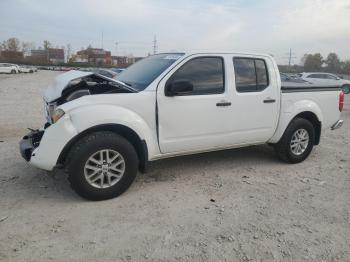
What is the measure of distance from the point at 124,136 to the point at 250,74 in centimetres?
217

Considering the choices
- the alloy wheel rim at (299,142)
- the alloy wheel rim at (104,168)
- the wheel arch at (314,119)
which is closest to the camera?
the alloy wheel rim at (104,168)

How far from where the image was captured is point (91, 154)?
3861mm

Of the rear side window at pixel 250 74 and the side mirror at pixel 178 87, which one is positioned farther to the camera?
the rear side window at pixel 250 74

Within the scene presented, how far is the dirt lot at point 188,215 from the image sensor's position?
9.95 feet

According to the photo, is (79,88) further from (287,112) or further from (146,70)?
(287,112)

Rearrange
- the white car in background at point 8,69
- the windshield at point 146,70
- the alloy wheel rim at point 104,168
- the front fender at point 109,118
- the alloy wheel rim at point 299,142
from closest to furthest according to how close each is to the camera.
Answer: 1. the front fender at point 109,118
2. the alloy wheel rim at point 104,168
3. the windshield at point 146,70
4. the alloy wheel rim at point 299,142
5. the white car in background at point 8,69

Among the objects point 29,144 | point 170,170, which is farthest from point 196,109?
point 29,144

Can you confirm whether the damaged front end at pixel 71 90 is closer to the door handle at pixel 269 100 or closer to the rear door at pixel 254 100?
the rear door at pixel 254 100

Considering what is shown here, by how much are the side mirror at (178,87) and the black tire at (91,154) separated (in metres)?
0.83

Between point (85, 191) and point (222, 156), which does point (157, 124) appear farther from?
point (222, 156)

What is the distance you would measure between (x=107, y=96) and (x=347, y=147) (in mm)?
5175

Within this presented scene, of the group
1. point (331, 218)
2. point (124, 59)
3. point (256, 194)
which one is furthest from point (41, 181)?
point (124, 59)

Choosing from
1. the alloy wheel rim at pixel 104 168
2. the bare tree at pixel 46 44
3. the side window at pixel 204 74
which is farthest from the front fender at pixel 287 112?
the bare tree at pixel 46 44

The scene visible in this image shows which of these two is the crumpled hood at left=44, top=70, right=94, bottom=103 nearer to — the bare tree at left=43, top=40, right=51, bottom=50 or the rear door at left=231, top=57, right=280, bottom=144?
the rear door at left=231, top=57, right=280, bottom=144
